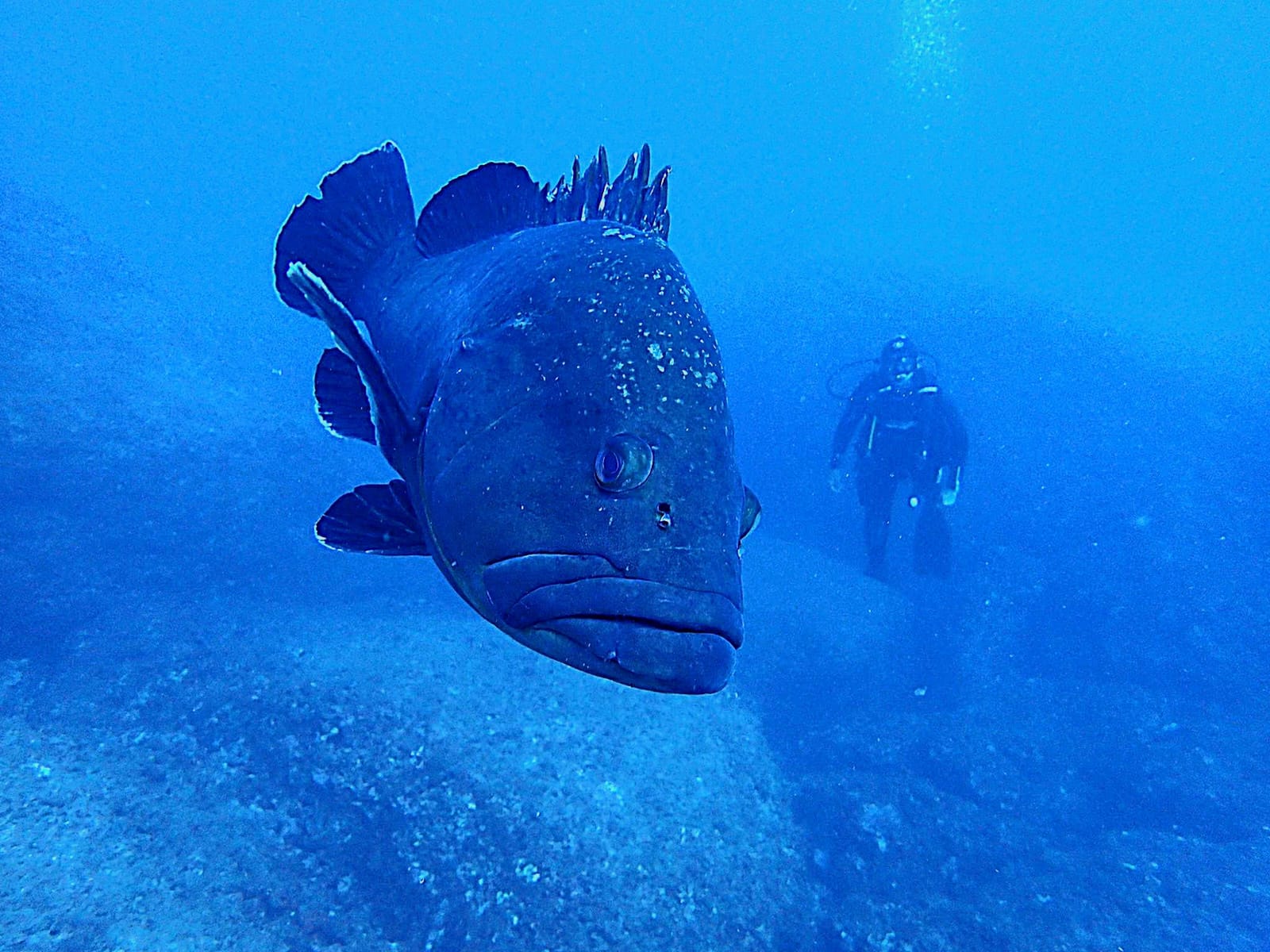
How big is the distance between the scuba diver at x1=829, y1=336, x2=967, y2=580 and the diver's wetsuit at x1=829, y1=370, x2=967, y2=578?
0.05 ft

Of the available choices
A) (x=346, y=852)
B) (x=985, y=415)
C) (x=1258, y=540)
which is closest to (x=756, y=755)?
(x=346, y=852)

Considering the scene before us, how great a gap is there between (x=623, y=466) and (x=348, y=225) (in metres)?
2.56

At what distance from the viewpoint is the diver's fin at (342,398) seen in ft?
8.86

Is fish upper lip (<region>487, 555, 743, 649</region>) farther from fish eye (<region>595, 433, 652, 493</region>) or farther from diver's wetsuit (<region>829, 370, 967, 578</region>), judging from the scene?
diver's wetsuit (<region>829, 370, 967, 578</region>)

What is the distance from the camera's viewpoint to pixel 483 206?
10.1ft

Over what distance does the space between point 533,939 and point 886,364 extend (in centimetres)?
1068

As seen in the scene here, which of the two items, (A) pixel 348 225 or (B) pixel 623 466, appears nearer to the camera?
(B) pixel 623 466

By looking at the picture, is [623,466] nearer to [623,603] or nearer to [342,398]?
[623,603]

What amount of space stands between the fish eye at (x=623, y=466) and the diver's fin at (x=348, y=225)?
2278 millimetres

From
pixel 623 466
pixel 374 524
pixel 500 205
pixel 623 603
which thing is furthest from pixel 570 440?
pixel 500 205

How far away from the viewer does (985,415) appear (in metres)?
18.0

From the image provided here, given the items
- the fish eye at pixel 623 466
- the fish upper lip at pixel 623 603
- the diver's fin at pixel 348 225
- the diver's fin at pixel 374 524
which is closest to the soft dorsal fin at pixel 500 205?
the diver's fin at pixel 348 225

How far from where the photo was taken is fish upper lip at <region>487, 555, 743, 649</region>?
4.84 ft

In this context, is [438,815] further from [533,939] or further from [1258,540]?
[1258,540]
